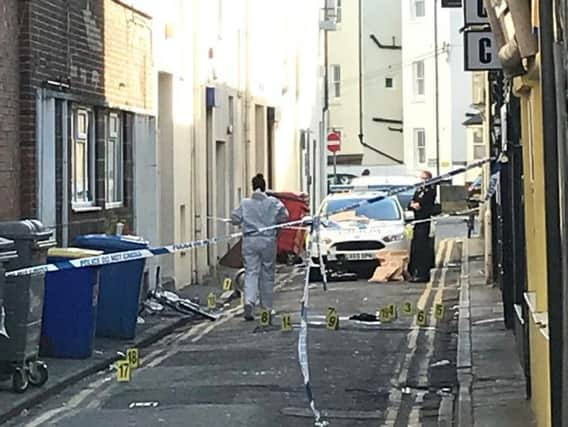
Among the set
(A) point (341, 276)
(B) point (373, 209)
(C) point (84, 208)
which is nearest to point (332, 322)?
(C) point (84, 208)

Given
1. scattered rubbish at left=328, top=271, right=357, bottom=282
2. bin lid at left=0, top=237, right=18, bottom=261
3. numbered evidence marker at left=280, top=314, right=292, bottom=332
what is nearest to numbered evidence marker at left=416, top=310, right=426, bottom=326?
numbered evidence marker at left=280, top=314, right=292, bottom=332

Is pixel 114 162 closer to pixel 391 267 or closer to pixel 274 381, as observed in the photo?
pixel 391 267

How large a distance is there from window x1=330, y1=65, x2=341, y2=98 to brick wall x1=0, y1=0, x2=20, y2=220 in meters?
46.2

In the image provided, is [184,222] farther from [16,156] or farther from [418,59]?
[418,59]

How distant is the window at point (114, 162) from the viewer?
59.0 feet

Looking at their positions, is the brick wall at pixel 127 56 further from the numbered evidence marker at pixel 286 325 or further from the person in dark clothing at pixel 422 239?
the person in dark clothing at pixel 422 239

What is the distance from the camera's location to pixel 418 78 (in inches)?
2296

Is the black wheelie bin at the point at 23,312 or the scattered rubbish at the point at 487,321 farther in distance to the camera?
the scattered rubbish at the point at 487,321

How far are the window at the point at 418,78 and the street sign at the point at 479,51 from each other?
46.6 metres

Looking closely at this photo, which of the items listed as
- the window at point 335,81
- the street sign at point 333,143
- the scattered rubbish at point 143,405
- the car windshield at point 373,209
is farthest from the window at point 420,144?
the scattered rubbish at point 143,405

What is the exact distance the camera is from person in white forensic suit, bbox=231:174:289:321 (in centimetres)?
1666

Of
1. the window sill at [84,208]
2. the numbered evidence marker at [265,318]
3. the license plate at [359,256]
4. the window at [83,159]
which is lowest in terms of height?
the numbered evidence marker at [265,318]

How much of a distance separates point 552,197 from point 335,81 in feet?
178

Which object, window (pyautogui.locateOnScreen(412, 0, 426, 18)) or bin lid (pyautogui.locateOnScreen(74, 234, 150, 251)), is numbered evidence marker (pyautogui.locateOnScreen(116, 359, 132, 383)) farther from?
window (pyautogui.locateOnScreen(412, 0, 426, 18))
